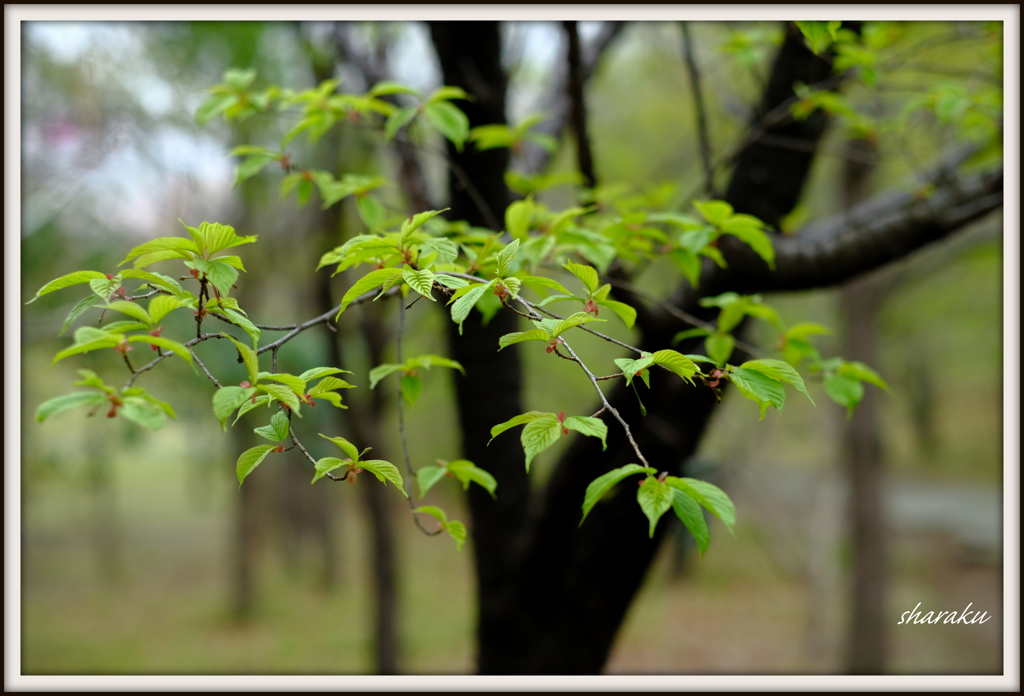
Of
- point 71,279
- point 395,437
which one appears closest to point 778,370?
point 71,279

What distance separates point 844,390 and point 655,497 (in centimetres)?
117

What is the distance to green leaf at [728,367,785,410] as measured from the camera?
1.06 m

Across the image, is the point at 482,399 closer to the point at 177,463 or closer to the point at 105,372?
the point at 105,372

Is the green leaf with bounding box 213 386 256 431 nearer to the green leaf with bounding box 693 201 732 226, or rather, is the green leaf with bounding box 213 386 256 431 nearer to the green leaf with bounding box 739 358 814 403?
the green leaf with bounding box 739 358 814 403

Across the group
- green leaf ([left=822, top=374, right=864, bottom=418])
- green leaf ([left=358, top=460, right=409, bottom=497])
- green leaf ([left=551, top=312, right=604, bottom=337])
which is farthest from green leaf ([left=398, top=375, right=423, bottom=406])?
green leaf ([left=822, top=374, right=864, bottom=418])

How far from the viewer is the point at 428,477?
5.27ft

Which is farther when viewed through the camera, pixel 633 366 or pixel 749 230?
pixel 749 230

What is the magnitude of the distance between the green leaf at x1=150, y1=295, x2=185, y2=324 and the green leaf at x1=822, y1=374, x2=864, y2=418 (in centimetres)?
176

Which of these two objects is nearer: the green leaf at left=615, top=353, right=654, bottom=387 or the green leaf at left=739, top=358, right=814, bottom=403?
the green leaf at left=615, top=353, right=654, bottom=387

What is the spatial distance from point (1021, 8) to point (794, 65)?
787mm

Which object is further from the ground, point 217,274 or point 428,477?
point 217,274

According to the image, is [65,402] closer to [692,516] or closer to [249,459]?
[249,459]

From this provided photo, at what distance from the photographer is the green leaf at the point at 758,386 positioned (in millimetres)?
1062

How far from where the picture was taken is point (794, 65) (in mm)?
2719
